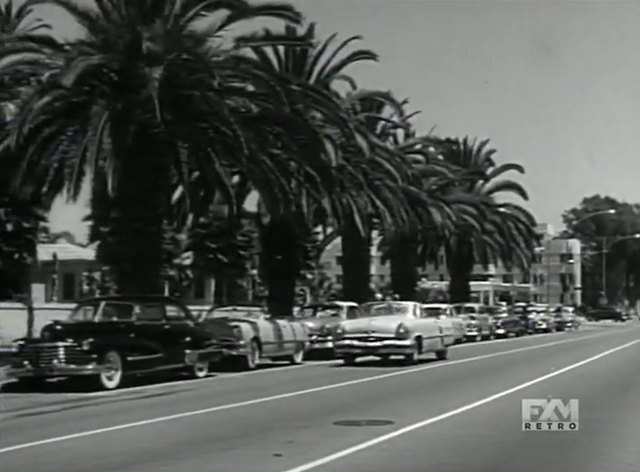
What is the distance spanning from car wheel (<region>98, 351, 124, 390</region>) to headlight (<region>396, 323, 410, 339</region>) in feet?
27.0

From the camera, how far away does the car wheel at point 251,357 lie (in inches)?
1062

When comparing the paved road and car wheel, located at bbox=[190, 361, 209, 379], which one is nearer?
the paved road

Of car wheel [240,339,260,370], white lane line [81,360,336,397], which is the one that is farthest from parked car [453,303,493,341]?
car wheel [240,339,260,370]

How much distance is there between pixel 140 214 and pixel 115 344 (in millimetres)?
6978

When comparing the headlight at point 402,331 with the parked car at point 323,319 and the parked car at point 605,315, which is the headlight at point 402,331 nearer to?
the parked car at point 323,319

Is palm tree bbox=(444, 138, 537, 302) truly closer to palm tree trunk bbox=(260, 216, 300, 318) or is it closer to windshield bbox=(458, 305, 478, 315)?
windshield bbox=(458, 305, 478, 315)

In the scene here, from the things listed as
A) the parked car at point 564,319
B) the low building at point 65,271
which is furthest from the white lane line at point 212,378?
the parked car at point 564,319

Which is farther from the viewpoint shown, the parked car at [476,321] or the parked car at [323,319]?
the parked car at [476,321]

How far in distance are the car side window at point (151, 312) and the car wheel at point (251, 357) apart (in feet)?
13.8

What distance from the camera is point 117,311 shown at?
22422 millimetres

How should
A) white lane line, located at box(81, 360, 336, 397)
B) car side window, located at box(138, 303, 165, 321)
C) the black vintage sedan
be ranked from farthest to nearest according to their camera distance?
car side window, located at box(138, 303, 165, 321) < white lane line, located at box(81, 360, 336, 397) < the black vintage sedan

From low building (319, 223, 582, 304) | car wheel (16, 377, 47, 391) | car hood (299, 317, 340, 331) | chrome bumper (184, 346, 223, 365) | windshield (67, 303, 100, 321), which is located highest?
low building (319, 223, 582, 304)

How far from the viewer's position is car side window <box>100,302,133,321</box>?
2230 cm

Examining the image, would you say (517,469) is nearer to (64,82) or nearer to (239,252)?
(64,82)
